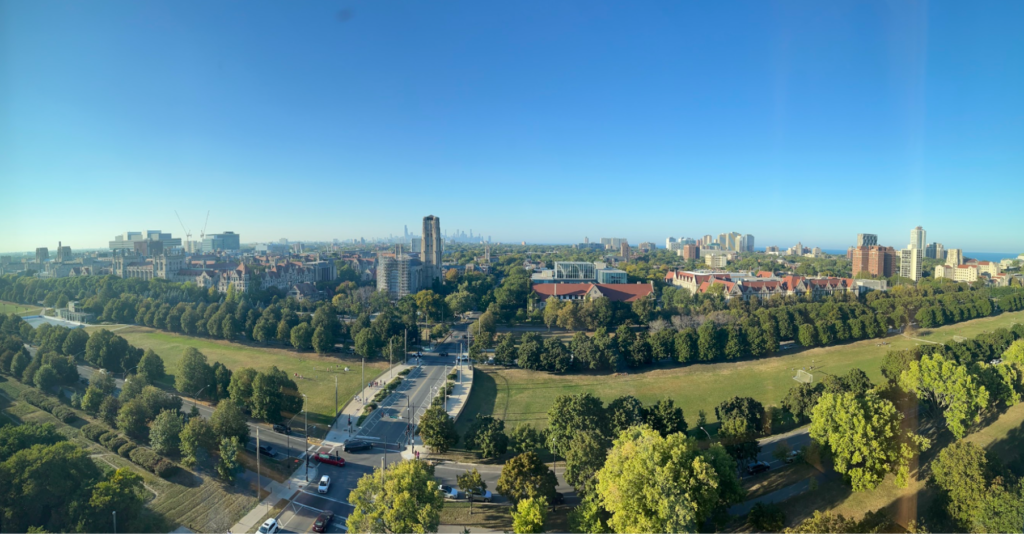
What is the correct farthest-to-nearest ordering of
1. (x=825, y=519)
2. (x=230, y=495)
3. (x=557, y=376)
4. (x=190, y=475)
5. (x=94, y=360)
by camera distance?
(x=557, y=376)
(x=94, y=360)
(x=190, y=475)
(x=230, y=495)
(x=825, y=519)

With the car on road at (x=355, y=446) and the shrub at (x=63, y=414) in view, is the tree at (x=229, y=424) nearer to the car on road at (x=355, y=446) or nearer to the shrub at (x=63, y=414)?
the car on road at (x=355, y=446)

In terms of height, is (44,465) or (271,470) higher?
(44,465)

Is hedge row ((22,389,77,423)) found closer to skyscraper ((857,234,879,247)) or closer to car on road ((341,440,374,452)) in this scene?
car on road ((341,440,374,452))

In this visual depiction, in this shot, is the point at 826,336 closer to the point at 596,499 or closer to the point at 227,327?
the point at 596,499

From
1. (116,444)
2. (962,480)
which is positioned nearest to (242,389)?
(116,444)

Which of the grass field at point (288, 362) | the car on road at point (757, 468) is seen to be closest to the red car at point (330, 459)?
the grass field at point (288, 362)

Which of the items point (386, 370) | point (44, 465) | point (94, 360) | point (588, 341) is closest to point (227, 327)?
point (94, 360)
